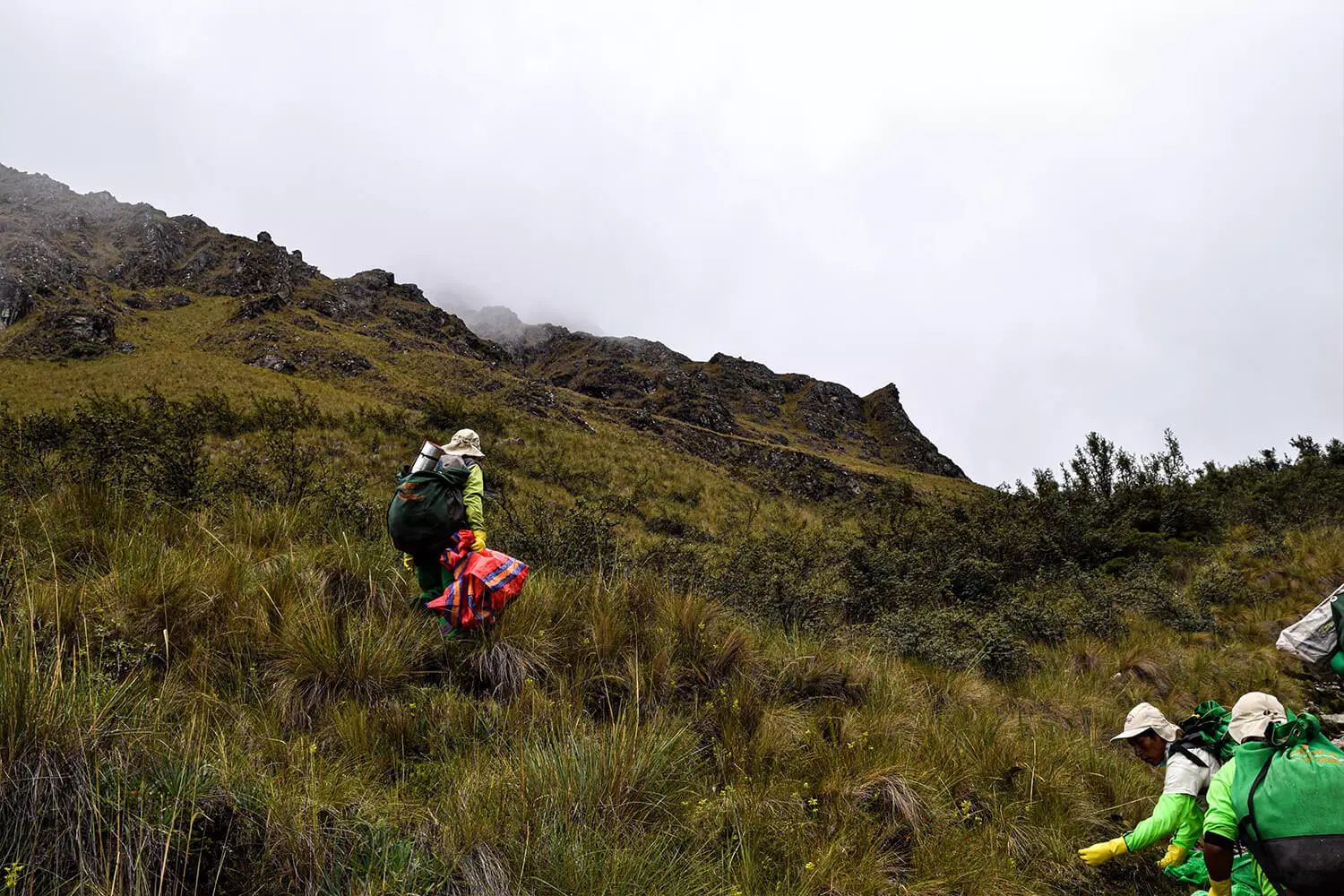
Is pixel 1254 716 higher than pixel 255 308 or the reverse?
the reverse

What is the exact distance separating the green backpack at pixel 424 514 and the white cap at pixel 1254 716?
4.68 m

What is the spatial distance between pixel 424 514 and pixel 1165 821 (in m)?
4.87

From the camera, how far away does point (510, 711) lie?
3.23 m

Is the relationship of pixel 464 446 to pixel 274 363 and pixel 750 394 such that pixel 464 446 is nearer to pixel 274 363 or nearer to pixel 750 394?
pixel 274 363

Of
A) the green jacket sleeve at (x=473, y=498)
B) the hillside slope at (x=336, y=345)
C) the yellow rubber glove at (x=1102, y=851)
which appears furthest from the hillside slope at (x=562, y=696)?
the hillside slope at (x=336, y=345)

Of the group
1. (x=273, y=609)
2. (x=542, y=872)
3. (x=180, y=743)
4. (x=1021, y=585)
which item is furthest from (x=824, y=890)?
(x=1021, y=585)

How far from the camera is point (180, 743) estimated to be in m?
2.08

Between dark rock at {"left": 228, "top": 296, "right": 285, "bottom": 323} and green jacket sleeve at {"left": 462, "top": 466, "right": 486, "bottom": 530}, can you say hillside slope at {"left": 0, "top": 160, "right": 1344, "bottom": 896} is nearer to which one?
green jacket sleeve at {"left": 462, "top": 466, "right": 486, "bottom": 530}

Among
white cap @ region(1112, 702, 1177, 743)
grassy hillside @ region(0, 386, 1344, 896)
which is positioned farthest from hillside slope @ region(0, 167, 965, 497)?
white cap @ region(1112, 702, 1177, 743)

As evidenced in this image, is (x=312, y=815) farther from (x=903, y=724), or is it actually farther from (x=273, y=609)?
(x=903, y=724)

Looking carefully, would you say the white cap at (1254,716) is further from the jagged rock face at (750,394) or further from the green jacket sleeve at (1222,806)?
the jagged rock face at (750,394)

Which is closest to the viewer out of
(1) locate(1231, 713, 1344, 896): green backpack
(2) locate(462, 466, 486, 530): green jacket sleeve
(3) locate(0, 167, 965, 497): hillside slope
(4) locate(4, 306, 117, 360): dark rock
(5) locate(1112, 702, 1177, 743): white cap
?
(1) locate(1231, 713, 1344, 896): green backpack

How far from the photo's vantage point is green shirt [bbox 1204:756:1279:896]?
2586 mm

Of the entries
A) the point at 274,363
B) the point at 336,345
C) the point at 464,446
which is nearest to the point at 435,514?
the point at 464,446
